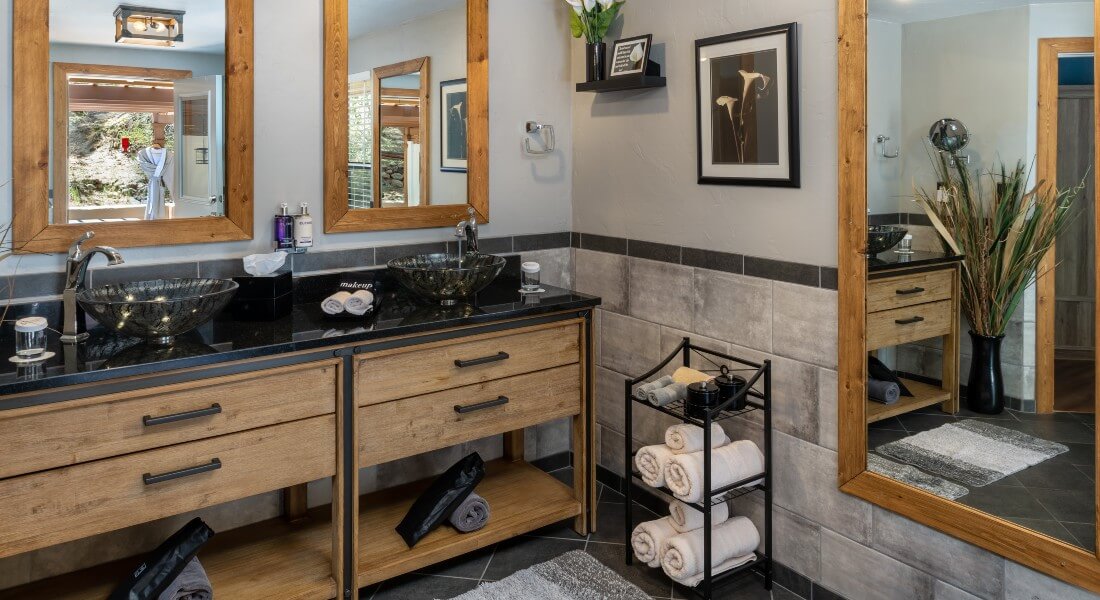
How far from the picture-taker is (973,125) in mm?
1983

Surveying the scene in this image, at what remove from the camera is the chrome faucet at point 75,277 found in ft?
7.17

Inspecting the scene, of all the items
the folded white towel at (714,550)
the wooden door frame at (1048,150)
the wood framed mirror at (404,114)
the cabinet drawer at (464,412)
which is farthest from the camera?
the wood framed mirror at (404,114)

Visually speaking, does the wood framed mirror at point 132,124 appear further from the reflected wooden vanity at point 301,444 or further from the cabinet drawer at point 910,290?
the cabinet drawer at point 910,290

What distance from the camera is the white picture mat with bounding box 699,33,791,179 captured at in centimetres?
253

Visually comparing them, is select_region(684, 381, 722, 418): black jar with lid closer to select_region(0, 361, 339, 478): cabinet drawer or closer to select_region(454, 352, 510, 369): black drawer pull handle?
select_region(454, 352, 510, 369): black drawer pull handle

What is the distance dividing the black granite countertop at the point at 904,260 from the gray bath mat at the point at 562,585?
126cm

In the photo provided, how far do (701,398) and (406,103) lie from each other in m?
1.50

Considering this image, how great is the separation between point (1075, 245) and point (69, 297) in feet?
8.20

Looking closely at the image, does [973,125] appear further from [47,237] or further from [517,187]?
[47,237]

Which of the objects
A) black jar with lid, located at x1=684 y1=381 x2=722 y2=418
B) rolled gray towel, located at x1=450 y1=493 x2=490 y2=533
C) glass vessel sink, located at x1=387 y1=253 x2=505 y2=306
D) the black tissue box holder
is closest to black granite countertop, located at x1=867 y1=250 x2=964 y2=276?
black jar with lid, located at x1=684 y1=381 x2=722 y2=418

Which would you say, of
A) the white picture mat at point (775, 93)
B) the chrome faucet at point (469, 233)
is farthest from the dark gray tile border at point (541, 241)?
the white picture mat at point (775, 93)

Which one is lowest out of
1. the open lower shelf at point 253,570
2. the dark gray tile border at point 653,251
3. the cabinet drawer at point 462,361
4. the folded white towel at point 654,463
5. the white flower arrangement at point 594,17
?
the open lower shelf at point 253,570

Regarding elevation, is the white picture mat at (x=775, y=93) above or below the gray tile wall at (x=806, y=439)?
above

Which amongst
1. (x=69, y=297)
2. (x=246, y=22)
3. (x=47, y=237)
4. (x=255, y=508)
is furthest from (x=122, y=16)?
(x=255, y=508)
